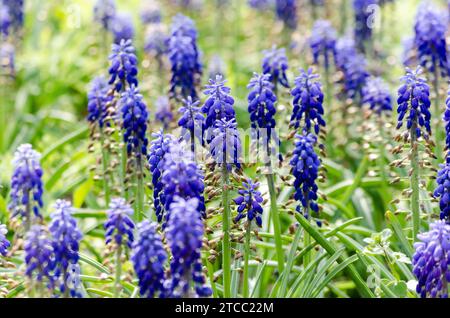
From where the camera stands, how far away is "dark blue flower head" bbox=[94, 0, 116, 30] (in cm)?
1225

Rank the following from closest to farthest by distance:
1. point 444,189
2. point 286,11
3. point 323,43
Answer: point 444,189
point 323,43
point 286,11

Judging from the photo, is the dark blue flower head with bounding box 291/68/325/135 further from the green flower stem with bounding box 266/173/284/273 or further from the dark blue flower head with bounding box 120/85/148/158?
the dark blue flower head with bounding box 120/85/148/158

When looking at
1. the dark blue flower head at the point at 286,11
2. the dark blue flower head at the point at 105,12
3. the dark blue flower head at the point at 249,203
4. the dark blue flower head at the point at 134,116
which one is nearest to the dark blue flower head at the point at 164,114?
the dark blue flower head at the point at 134,116

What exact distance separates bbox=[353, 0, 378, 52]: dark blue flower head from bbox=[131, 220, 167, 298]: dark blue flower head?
7.45 m

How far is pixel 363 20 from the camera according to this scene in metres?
12.6

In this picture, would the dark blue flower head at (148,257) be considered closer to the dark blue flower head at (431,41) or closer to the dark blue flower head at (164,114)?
the dark blue flower head at (164,114)

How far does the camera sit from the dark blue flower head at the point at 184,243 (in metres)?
5.64

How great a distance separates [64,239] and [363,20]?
771cm

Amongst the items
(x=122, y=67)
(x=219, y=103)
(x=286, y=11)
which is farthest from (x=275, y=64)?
(x=286, y=11)

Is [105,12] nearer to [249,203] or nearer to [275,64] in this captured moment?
[275,64]

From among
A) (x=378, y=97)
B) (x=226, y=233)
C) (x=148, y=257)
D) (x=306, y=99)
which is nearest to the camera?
(x=148, y=257)

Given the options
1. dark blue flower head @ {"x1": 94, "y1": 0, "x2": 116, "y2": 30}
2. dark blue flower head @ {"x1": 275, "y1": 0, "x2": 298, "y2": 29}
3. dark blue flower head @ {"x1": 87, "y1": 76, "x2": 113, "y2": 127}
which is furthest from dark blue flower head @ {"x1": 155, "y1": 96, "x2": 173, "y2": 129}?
dark blue flower head @ {"x1": 275, "y1": 0, "x2": 298, "y2": 29}

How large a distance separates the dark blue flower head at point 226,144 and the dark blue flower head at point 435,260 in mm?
1471

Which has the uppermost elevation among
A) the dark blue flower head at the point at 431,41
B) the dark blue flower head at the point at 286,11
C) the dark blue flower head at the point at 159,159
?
the dark blue flower head at the point at 286,11
